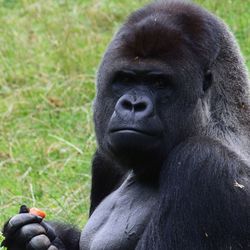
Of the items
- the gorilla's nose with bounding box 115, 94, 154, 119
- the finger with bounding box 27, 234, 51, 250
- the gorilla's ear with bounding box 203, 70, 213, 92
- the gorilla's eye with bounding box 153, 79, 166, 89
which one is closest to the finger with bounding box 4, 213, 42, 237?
the finger with bounding box 27, 234, 51, 250

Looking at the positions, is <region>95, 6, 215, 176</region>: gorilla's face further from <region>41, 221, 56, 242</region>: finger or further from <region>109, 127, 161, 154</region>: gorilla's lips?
<region>41, 221, 56, 242</region>: finger

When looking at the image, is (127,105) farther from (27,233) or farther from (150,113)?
(27,233)

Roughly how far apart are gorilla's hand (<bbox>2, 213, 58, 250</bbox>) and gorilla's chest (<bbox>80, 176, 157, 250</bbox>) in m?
0.21

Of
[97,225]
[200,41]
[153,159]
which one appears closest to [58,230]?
[97,225]

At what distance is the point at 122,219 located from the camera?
5.14 metres

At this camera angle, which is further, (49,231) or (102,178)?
(102,178)

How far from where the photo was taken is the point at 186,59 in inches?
194

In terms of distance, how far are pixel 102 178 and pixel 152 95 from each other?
1.05 meters

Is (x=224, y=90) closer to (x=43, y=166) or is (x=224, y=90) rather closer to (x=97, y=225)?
(x=97, y=225)

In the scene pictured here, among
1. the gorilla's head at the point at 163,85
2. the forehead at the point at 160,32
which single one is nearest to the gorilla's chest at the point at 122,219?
the gorilla's head at the point at 163,85

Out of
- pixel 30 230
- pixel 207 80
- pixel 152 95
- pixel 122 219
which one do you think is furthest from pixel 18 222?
pixel 207 80

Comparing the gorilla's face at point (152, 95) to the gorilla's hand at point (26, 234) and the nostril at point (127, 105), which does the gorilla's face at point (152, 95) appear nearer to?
the nostril at point (127, 105)

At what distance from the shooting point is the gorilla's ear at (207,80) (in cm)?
504

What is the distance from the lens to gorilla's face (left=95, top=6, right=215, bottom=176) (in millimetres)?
4844
